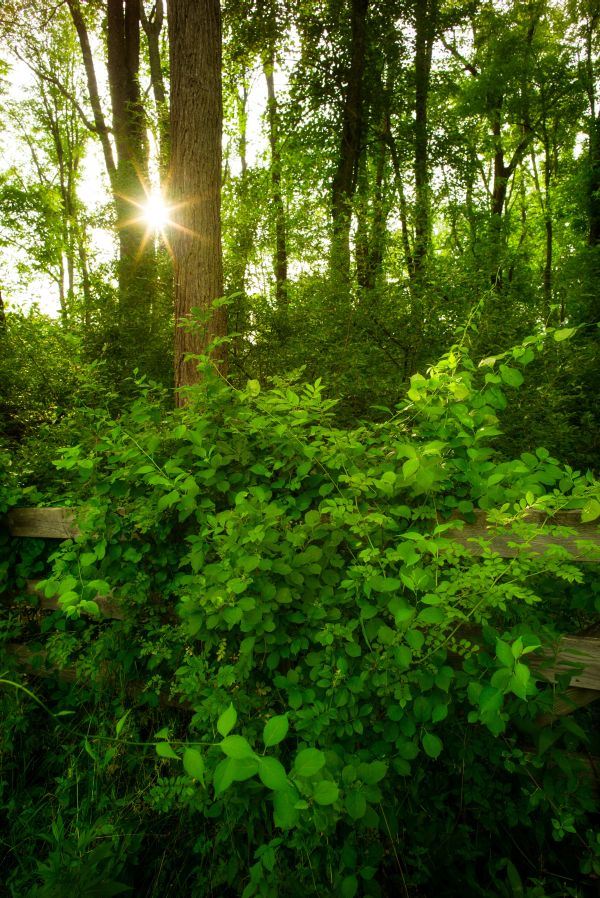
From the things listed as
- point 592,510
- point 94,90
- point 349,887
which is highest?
point 94,90

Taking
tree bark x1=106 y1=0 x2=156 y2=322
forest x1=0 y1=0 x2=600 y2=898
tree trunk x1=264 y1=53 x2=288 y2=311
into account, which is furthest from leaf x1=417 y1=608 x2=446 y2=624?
tree bark x1=106 y1=0 x2=156 y2=322

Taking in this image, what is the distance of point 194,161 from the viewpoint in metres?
4.63

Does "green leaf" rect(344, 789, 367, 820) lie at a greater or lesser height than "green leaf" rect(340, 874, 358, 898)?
greater

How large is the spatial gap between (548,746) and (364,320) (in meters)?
4.87

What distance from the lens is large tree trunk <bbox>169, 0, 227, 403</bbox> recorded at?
452 centimetres

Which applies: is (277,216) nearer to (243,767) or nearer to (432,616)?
(432,616)

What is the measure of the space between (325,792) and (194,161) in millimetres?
5176

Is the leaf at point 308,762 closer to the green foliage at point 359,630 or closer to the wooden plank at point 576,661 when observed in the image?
the green foliage at point 359,630

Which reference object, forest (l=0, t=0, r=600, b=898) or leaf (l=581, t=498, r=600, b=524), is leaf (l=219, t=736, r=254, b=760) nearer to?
forest (l=0, t=0, r=600, b=898)

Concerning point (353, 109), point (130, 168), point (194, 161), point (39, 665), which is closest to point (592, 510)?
point (39, 665)

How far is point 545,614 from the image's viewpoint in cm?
202

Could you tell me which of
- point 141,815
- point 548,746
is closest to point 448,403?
point 548,746

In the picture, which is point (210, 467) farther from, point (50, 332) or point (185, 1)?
point (50, 332)

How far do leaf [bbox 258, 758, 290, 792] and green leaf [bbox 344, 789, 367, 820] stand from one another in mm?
779
